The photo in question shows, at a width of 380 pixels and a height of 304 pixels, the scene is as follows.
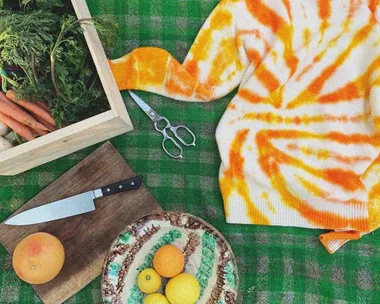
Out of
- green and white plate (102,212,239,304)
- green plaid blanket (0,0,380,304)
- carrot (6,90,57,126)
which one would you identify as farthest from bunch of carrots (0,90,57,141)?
green and white plate (102,212,239,304)

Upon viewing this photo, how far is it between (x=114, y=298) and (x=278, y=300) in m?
0.29

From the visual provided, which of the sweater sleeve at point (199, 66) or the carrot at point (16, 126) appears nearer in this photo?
the carrot at point (16, 126)

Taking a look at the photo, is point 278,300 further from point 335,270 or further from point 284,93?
point 284,93

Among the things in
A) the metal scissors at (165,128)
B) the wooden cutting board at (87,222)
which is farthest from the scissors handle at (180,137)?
the wooden cutting board at (87,222)

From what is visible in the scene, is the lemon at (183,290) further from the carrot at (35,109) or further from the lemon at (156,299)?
the carrot at (35,109)

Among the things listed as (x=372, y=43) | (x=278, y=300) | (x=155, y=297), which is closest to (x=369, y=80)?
(x=372, y=43)

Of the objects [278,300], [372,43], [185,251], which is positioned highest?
[372,43]

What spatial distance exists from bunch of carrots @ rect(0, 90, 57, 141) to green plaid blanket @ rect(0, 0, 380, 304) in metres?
0.11

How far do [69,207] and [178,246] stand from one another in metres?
0.20

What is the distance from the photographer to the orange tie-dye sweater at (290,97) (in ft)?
2.94

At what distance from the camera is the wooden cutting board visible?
0.89 metres

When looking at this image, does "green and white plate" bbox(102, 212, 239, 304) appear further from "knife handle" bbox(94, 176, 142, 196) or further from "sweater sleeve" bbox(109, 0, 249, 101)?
"sweater sleeve" bbox(109, 0, 249, 101)

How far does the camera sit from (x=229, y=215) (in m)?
0.90

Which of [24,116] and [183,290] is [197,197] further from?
[24,116]
